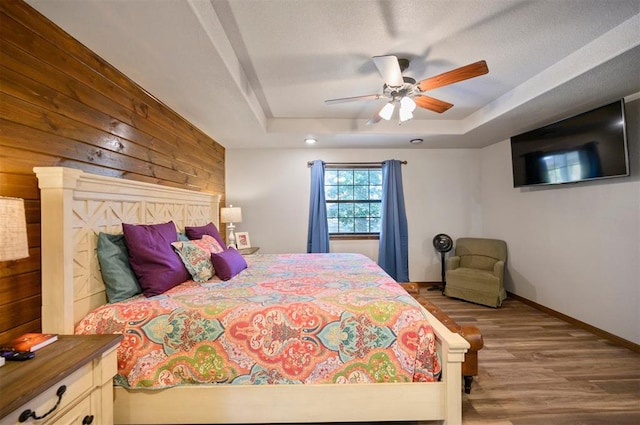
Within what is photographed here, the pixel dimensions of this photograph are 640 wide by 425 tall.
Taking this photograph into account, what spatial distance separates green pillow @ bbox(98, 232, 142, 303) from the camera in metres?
1.63

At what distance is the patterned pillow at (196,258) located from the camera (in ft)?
6.61

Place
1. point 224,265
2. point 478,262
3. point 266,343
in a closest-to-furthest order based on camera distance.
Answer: point 266,343
point 224,265
point 478,262

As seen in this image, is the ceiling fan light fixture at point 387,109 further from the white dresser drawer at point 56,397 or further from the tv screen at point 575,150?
the white dresser drawer at point 56,397

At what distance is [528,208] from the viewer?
3.65 m

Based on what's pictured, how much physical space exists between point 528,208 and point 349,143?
2597 mm

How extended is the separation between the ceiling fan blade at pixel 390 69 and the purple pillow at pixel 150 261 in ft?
6.31

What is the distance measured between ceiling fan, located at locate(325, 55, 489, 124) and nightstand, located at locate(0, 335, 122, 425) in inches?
86.2

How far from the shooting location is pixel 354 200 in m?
4.56

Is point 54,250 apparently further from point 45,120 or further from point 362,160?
point 362,160

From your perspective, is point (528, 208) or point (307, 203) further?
point (307, 203)

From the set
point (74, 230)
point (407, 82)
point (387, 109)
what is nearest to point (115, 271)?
point (74, 230)

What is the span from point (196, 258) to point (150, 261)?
0.35 metres

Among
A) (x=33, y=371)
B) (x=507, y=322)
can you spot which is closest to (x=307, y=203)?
(x=507, y=322)

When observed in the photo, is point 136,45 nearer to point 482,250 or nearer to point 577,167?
point 577,167
